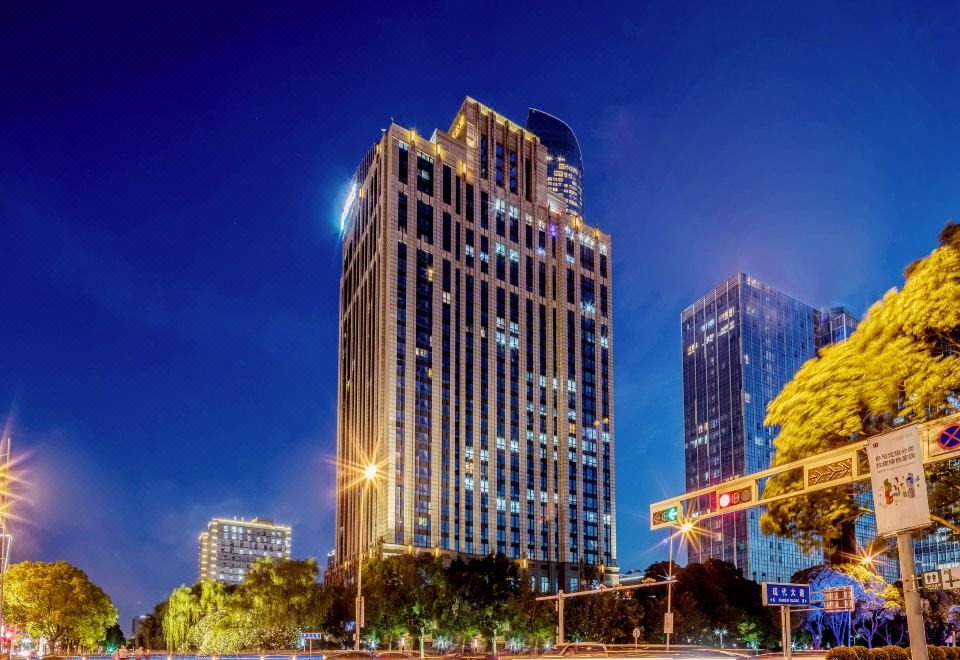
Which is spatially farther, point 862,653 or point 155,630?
point 155,630

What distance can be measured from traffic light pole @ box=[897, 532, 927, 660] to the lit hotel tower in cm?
10777

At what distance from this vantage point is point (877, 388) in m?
22.3

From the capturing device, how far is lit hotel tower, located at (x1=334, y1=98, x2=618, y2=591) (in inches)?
5039

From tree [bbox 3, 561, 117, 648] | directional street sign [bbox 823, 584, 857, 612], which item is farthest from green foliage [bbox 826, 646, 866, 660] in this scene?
tree [bbox 3, 561, 117, 648]

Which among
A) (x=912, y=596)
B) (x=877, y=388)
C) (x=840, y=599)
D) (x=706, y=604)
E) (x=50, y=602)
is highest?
(x=877, y=388)

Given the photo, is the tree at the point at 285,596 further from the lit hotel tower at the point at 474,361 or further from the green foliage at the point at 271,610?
the lit hotel tower at the point at 474,361

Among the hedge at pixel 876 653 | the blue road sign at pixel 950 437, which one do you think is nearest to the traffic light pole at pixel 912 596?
the blue road sign at pixel 950 437

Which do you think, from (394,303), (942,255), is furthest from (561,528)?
(942,255)

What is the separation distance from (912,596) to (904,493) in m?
2.46

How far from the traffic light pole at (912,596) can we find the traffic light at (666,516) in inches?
373

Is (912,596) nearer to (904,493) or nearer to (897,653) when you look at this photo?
(904,493)

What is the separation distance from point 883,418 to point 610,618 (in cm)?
6645

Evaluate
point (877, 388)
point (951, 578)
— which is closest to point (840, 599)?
point (877, 388)

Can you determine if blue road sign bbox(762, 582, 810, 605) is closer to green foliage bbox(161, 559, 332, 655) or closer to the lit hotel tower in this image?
green foliage bbox(161, 559, 332, 655)
